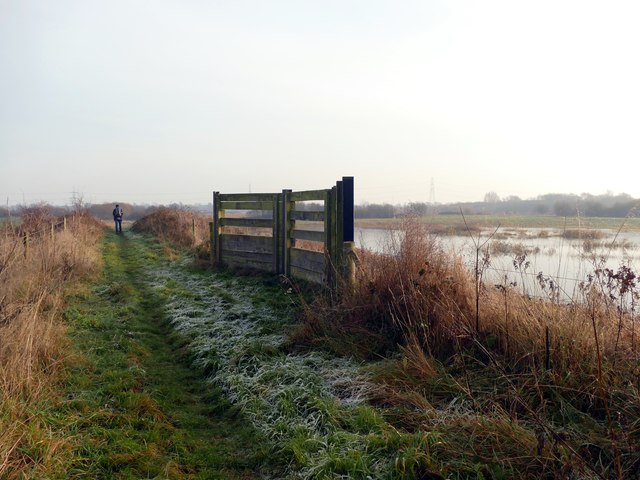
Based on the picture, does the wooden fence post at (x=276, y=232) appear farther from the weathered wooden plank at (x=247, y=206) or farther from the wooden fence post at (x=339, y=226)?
the wooden fence post at (x=339, y=226)

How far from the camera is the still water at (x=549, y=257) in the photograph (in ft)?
A: 17.4

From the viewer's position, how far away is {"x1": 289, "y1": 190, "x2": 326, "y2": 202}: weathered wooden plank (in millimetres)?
8321

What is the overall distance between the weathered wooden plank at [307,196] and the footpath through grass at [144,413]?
326 cm

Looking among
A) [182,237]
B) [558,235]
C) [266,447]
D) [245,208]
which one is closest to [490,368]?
[266,447]

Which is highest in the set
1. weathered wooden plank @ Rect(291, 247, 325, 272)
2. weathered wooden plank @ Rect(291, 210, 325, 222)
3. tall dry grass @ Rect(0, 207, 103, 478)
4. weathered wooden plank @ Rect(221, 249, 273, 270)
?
weathered wooden plank @ Rect(291, 210, 325, 222)

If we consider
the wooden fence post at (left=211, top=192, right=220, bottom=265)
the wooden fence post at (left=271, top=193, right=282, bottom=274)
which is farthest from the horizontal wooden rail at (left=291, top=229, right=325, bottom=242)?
the wooden fence post at (left=211, top=192, right=220, bottom=265)

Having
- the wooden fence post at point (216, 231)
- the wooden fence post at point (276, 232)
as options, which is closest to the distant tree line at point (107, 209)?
the wooden fence post at point (216, 231)

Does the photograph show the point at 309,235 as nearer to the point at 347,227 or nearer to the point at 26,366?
the point at 347,227

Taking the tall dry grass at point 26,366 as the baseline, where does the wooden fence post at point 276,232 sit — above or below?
above

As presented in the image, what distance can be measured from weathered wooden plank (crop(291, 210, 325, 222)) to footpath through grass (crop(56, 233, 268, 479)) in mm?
3028

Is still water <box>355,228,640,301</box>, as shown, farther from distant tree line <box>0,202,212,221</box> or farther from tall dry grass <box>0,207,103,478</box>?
distant tree line <box>0,202,212,221</box>

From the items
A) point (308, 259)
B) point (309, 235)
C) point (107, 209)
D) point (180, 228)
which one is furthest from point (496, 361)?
point (107, 209)

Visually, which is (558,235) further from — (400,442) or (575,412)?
(400,442)

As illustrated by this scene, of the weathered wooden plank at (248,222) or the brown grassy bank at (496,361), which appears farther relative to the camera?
the weathered wooden plank at (248,222)
